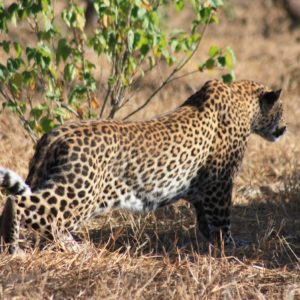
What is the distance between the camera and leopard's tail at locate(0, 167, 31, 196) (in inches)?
228

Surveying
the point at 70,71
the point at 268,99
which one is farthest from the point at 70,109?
the point at 268,99

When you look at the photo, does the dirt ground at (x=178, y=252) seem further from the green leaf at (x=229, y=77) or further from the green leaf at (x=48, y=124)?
the green leaf at (x=229, y=77)

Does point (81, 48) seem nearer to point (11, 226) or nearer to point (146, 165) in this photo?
point (146, 165)

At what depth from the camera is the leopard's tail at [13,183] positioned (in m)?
5.79

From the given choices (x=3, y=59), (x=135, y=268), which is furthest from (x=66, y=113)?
(x=3, y=59)

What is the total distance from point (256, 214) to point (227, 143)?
77 centimetres

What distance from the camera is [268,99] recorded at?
7703 millimetres

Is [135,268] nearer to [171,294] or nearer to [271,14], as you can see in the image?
[171,294]

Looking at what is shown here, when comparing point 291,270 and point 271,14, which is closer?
point 291,270

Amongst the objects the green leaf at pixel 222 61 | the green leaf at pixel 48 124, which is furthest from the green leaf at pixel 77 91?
the green leaf at pixel 222 61

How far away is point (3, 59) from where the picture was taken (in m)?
12.5

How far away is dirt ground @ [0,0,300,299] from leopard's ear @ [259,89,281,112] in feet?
3.04

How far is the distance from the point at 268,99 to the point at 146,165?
66.6 inches

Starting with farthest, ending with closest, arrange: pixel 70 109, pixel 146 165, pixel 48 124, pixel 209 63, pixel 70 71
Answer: pixel 70 109 < pixel 209 63 < pixel 48 124 < pixel 70 71 < pixel 146 165
